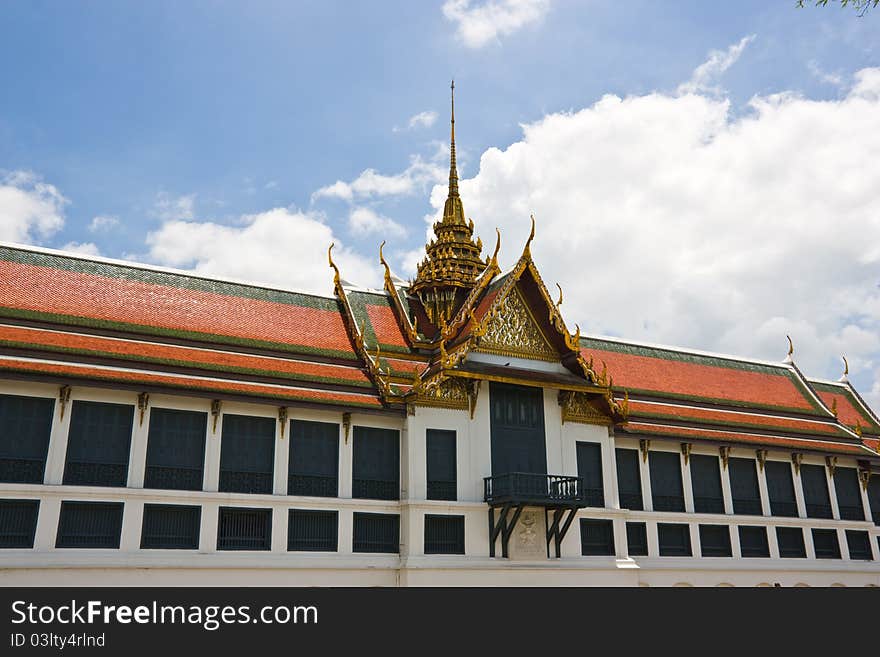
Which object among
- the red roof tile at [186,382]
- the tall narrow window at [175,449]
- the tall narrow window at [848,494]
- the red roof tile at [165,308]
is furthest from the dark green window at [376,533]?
the tall narrow window at [848,494]

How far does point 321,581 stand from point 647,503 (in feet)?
42.0

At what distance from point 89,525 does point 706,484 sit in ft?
72.8

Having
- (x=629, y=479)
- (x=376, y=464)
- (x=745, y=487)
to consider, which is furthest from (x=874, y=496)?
(x=376, y=464)

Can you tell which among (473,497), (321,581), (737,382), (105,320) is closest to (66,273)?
(105,320)

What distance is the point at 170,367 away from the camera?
23609 millimetres

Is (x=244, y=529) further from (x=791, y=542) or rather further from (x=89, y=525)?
(x=791, y=542)

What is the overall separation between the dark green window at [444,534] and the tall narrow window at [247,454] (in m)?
5.21

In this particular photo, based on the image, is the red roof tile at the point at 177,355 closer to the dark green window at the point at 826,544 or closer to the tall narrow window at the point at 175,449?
the tall narrow window at the point at 175,449

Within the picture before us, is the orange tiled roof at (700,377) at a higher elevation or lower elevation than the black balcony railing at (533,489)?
higher

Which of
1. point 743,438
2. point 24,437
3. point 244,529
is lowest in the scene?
point 244,529

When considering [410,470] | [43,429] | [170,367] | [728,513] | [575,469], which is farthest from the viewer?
[728,513]

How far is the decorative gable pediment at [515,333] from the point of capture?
28.1 m

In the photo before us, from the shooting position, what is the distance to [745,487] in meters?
32.3

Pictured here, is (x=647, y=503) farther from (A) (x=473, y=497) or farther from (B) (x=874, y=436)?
(B) (x=874, y=436)
